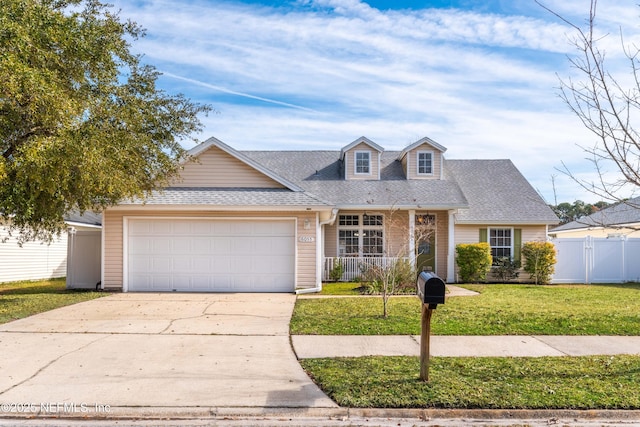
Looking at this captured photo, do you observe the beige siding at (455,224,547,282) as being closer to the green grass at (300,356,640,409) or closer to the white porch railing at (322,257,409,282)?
the white porch railing at (322,257,409,282)

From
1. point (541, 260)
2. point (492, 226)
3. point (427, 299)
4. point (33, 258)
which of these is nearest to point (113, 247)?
point (33, 258)

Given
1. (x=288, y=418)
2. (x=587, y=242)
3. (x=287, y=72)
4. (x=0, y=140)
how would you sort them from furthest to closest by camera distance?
(x=587, y=242)
(x=287, y=72)
(x=0, y=140)
(x=288, y=418)

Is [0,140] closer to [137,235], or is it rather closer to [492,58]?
[137,235]

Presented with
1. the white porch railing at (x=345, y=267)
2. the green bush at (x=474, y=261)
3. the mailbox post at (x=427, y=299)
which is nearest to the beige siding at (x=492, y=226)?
the green bush at (x=474, y=261)

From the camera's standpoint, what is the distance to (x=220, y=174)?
1614cm

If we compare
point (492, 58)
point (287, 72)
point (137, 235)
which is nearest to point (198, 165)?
point (137, 235)

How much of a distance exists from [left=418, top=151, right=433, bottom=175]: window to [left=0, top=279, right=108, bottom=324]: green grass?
13.1 m

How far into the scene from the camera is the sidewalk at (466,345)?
732cm

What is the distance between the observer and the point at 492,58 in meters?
11.5

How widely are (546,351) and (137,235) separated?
11.8 metres

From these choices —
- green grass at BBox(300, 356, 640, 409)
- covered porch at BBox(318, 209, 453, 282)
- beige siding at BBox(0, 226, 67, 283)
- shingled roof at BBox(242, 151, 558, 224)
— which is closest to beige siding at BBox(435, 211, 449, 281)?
covered porch at BBox(318, 209, 453, 282)

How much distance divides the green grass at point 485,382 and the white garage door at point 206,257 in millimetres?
8434

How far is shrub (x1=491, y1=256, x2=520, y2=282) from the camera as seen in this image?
19.1m

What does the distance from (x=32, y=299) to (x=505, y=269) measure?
15.6 meters
